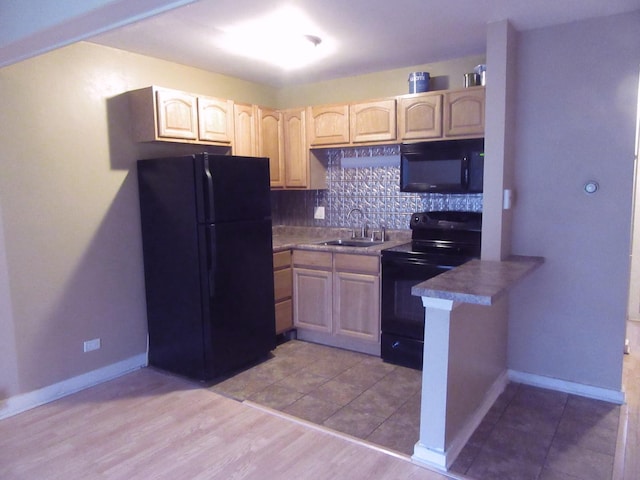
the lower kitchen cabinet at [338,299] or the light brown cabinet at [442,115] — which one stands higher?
the light brown cabinet at [442,115]

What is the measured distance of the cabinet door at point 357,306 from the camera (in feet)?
11.5

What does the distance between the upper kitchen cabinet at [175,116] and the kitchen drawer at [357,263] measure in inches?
53.9

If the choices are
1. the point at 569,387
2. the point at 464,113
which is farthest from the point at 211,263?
the point at 569,387

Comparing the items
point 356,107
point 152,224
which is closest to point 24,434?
point 152,224

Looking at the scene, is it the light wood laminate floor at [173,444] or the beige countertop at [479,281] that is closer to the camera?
the beige countertop at [479,281]

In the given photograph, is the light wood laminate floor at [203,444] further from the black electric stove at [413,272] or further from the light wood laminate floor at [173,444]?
the black electric stove at [413,272]

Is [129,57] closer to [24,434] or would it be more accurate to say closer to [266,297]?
[266,297]

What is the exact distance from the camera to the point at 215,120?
3.54 meters

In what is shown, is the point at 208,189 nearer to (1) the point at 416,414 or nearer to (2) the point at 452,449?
(1) the point at 416,414

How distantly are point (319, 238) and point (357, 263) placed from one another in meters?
0.79

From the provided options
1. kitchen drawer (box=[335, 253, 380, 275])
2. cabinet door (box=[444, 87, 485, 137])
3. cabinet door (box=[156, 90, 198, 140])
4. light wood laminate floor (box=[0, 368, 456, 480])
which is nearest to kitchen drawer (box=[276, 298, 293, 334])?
kitchen drawer (box=[335, 253, 380, 275])

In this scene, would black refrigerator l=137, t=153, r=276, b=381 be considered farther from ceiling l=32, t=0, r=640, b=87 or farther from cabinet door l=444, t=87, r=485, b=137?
cabinet door l=444, t=87, r=485, b=137

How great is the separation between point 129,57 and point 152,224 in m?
1.22

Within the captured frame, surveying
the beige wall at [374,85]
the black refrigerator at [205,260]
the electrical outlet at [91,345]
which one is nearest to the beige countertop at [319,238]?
the black refrigerator at [205,260]
